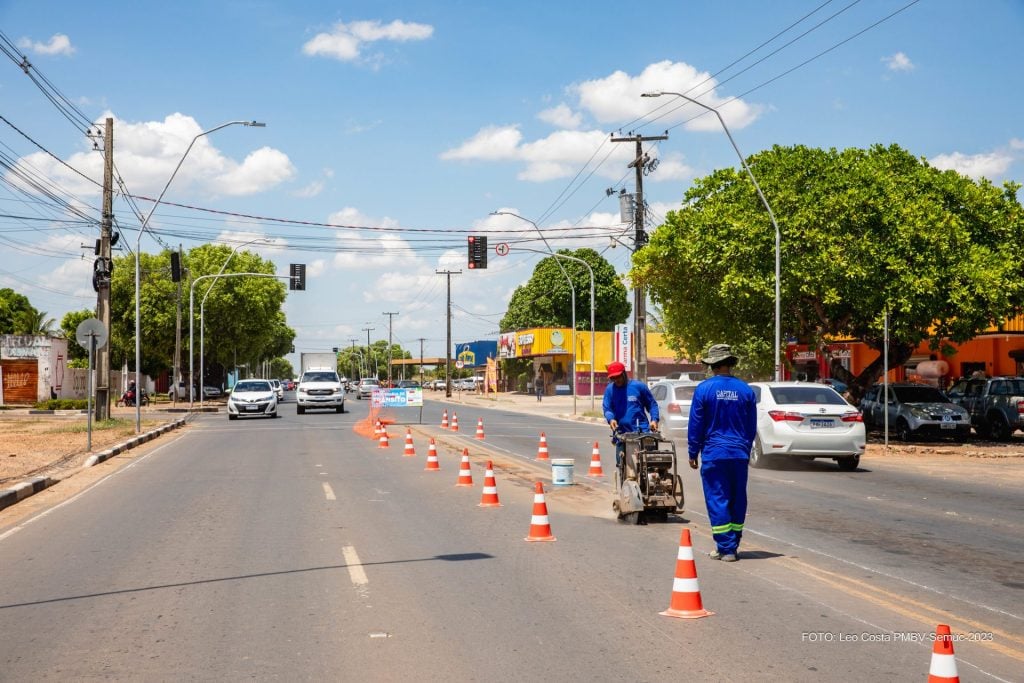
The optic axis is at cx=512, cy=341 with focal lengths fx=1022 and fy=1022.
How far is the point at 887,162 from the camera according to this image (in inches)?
1153

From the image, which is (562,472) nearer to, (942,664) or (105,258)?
(942,664)

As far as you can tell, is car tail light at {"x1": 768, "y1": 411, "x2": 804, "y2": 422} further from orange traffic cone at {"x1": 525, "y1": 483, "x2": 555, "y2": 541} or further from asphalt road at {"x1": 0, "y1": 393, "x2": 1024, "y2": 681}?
orange traffic cone at {"x1": 525, "y1": 483, "x2": 555, "y2": 541}

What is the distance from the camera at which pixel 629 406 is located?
1167cm

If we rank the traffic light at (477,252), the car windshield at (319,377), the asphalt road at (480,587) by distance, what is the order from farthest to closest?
1. the car windshield at (319,377)
2. the traffic light at (477,252)
3. the asphalt road at (480,587)

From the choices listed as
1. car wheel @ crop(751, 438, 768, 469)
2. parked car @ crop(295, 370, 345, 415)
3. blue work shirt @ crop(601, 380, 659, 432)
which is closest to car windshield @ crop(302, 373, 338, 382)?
parked car @ crop(295, 370, 345, 415)

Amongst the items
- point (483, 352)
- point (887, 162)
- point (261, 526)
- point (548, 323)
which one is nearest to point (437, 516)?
point (261, 526)

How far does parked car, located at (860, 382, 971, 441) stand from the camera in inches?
1032

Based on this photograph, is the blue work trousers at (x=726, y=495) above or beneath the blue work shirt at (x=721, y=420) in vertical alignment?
beneath

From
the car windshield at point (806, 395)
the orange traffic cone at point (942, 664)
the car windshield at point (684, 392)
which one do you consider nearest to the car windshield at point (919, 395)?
the car windshield at point (684, 392)

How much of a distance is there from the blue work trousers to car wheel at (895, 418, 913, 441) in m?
19.9

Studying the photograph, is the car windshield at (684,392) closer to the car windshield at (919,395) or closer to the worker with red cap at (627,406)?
the car windshield at (919,395)

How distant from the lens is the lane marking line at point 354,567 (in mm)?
8016

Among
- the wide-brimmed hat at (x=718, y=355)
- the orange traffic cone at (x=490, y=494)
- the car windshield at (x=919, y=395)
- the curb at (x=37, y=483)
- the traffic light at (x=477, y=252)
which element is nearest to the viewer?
the wide-brimmed hat at (x=718, y=355)

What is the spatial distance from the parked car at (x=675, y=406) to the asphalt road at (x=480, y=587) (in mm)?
8826
